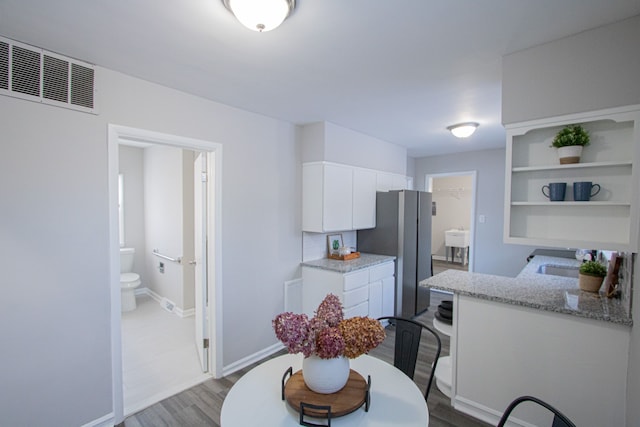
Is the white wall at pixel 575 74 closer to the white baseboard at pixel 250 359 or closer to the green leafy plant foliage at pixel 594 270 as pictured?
the green leafy plant foliage at pixel 594 270

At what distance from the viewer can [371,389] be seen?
4.51 ft

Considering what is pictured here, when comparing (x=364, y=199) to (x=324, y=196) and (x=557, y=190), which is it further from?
(x=557, y=190)

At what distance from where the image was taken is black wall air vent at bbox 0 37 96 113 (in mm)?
1705

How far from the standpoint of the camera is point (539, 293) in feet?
6.89

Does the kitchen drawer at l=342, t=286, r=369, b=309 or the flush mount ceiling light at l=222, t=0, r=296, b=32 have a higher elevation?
the flush mount ceiling light at l=222, t=0, r=296, b=32

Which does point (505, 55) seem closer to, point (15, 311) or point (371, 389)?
point (371, 389)

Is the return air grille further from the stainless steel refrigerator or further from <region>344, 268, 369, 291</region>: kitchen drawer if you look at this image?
the stainless steel refrigerator

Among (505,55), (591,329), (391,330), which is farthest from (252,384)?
(391,330)

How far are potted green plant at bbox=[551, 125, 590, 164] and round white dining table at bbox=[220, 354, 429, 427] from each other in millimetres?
1535

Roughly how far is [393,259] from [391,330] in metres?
0.89

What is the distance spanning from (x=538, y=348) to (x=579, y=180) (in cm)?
107

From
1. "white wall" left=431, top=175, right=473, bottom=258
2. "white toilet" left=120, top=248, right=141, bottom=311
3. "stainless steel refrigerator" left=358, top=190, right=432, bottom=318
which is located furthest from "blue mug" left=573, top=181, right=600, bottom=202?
"white wall" left=431, top=175, right=473, bottom=258

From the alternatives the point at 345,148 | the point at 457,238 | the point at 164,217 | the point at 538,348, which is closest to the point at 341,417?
the point at 538,348

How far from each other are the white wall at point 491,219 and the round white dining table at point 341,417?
13.4 feet
